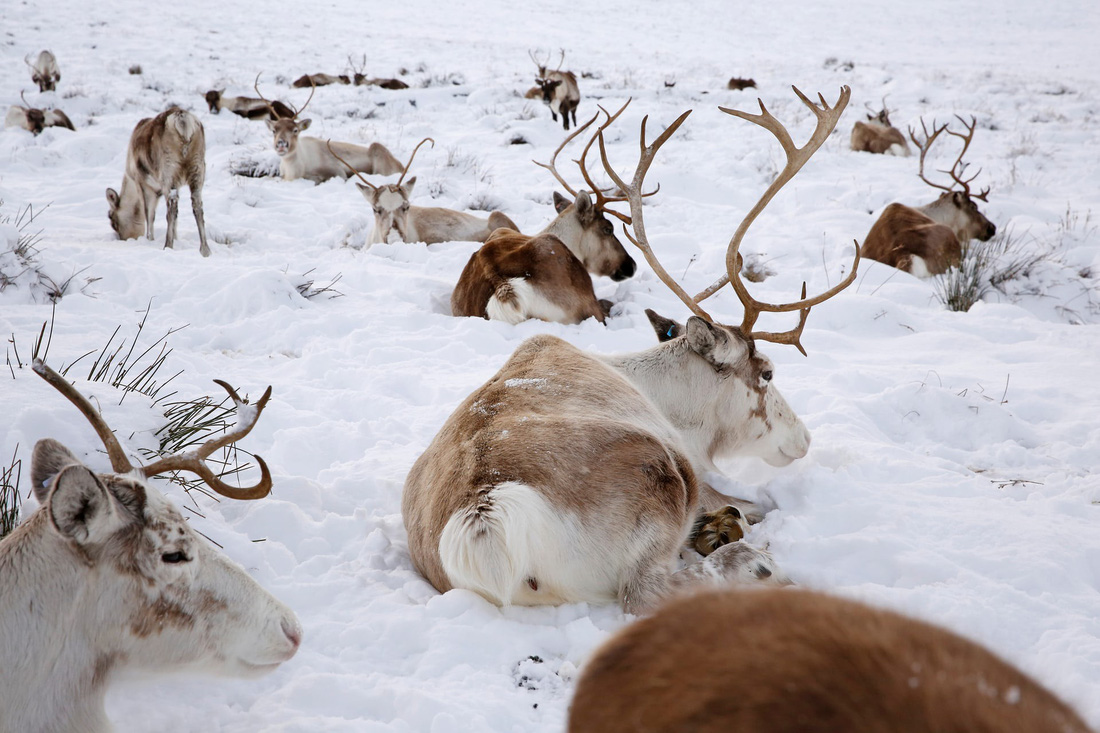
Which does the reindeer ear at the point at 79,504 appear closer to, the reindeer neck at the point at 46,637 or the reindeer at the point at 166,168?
the reindeer neck at the point at 46,637

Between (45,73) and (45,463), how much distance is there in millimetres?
17669

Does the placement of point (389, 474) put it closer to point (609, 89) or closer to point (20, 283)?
point (20, 283)

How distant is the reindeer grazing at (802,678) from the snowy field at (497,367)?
0.50m

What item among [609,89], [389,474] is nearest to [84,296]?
[389,474]

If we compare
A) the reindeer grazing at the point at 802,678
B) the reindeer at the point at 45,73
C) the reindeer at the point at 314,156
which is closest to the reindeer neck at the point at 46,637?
the reindeer grazing at the point at 802,678

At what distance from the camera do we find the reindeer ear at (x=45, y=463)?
6.26 feet

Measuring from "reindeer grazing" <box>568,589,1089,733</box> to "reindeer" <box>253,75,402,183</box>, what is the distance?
11773mm

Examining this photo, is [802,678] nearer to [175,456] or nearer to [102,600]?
[102,600]

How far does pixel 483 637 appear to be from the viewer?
8.09 feet

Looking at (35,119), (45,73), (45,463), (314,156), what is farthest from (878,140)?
(45,73)

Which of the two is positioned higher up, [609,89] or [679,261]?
[609,89]

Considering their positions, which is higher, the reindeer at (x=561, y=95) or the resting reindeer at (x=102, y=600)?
the reindeer at (x=561, y=95)

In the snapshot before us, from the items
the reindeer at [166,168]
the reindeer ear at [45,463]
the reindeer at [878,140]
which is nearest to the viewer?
the reindeer ear at [45,463]

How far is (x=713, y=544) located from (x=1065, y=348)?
3.84m
